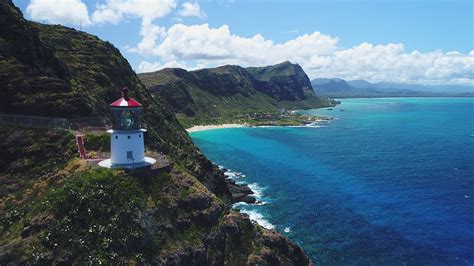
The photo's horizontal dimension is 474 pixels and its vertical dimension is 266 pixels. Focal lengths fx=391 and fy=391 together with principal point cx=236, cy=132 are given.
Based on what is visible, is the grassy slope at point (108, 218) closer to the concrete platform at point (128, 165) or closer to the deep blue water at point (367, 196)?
the concrete platform at point (128, 165)

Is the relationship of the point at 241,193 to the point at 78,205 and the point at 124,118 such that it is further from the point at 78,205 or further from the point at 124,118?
the point at 78,205

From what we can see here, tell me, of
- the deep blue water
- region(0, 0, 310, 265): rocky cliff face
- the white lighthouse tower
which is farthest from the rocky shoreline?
the white lighthouse tower

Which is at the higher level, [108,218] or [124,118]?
[124,118]

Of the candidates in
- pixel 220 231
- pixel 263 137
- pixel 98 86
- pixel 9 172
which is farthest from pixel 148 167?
pixel 263 137

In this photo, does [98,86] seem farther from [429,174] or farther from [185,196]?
[429,174]

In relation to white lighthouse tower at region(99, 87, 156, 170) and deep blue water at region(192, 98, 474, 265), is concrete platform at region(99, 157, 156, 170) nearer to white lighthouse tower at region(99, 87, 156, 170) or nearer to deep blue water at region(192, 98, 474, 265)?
white lighthouse tower at region(99, 87, 156, 170)

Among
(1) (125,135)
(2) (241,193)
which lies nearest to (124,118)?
(1) (125,135)

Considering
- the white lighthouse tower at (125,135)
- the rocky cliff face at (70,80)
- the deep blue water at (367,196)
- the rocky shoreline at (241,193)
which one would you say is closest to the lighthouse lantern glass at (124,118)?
the white lighthouse tower at (125,135)
